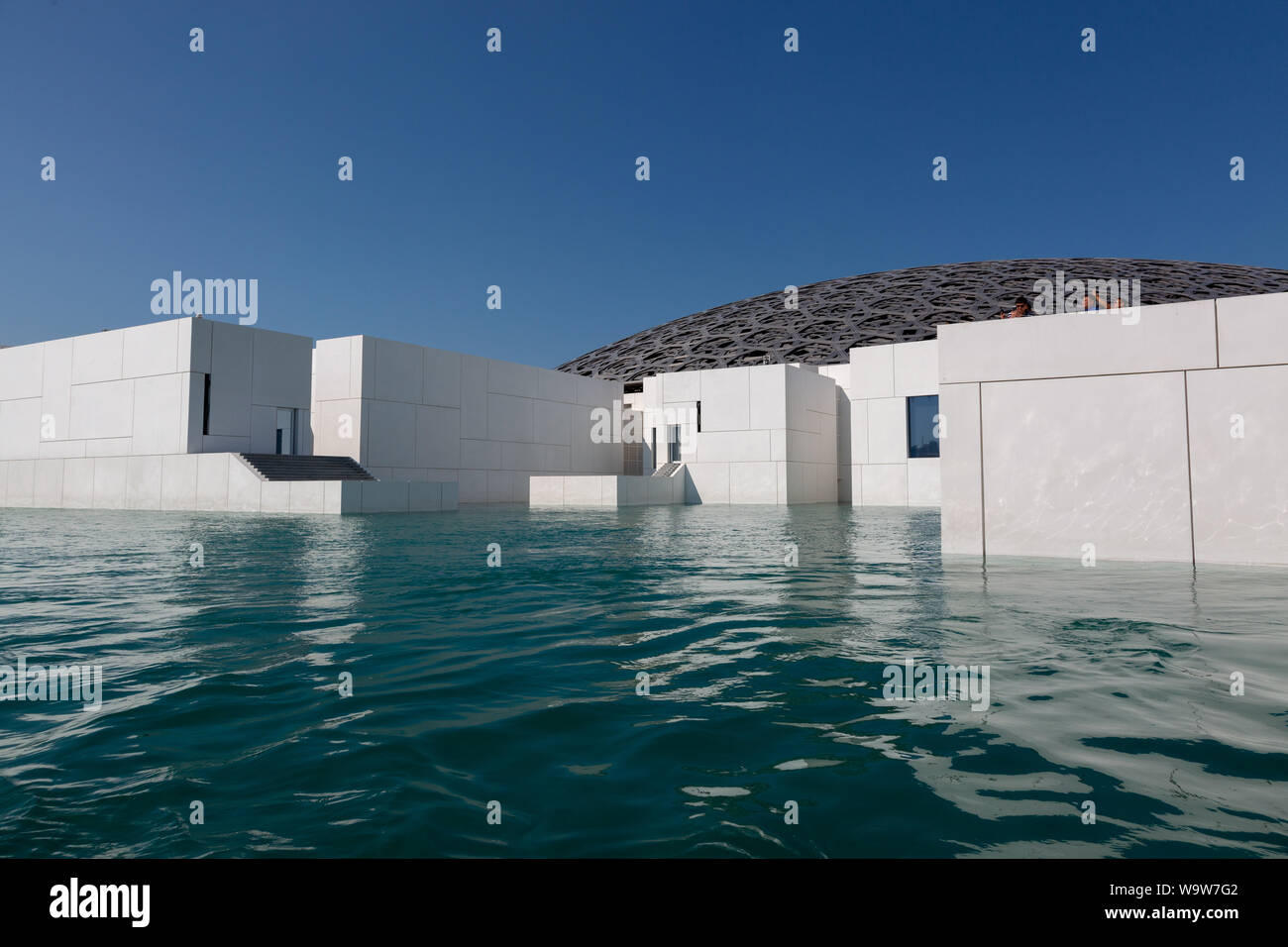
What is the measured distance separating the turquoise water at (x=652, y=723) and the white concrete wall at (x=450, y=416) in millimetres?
22712

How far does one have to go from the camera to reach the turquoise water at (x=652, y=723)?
7.89 feet

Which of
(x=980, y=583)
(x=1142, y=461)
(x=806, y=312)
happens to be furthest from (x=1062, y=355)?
(x=806, y=312)

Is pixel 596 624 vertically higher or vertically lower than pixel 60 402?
lower

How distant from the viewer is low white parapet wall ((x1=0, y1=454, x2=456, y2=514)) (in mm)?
22188

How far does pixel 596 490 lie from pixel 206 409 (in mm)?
13098

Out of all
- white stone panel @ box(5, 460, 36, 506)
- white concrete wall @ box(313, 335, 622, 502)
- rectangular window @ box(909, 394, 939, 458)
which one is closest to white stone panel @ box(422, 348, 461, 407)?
white concrete wall @ box(313, 335, 622, 502)

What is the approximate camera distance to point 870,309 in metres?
54.9

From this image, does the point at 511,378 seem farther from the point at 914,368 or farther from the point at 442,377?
the point at 914,368

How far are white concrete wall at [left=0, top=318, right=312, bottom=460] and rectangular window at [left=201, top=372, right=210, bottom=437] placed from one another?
0.13 meters

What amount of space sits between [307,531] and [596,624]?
10.8m

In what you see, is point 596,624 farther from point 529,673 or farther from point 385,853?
point 385,853

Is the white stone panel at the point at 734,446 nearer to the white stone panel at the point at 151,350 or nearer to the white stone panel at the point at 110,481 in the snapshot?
the white stone panel at the point at 151,350
